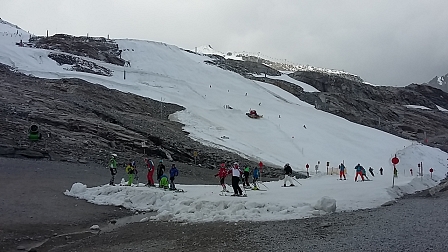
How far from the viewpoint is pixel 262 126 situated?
1630 inches

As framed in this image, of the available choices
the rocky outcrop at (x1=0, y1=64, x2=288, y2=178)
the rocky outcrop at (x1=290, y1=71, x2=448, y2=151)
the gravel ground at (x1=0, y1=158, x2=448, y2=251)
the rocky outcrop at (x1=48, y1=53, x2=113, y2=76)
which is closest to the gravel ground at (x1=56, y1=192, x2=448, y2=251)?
the gravel ground at (x1=0, y1=158, x2=448, y2=251)

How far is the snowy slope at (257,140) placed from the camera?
12.7m

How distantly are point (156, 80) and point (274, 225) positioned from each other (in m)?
49.9

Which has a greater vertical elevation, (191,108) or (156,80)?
(156,80)

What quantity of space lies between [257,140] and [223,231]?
2731 centimetres

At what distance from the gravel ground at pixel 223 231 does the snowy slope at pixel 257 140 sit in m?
1.17

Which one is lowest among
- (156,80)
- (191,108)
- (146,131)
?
(146,131)

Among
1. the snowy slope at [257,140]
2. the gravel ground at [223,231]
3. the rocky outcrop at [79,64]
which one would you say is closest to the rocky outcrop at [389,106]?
the snowy slope at [257,140]

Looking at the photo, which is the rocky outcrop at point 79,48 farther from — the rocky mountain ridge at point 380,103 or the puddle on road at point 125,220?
the puddle on road at point 125,220

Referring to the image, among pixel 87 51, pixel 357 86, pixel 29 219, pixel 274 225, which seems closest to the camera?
pixel 274 225

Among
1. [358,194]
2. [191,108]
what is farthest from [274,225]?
[191,108]

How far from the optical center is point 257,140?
3597cm

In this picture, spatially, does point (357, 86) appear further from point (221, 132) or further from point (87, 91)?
point (87, 91)

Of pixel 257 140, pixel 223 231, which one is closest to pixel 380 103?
pixel 257 140
